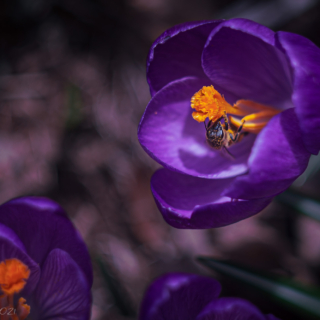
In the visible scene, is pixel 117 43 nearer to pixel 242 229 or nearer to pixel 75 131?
pixel 75 131

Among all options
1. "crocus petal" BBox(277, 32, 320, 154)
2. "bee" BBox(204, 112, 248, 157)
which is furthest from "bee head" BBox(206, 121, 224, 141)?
"crocus petal" BBox(277, 32, 320, 154)

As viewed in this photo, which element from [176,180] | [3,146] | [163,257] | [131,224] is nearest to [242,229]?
[163,257]

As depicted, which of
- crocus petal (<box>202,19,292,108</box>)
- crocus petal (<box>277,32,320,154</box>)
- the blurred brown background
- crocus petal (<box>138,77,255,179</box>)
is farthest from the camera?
the blurred brown background

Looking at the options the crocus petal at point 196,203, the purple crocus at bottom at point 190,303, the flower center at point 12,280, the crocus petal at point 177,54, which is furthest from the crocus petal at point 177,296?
the crocus petal at point 177,54

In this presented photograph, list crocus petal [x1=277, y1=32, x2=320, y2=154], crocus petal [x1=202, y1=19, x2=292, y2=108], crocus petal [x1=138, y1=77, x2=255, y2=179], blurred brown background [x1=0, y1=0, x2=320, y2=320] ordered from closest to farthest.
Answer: crocus petal [x1=277, y1=32, x2=320, y2=154] < crocus petal [x1=202, y1=19, x2=292, y2=108] < crocus petal [x1=138, y1=77, x2=255, y2=179] < blurred brown background [x1=0, y1=0, x2=320, y2=320]

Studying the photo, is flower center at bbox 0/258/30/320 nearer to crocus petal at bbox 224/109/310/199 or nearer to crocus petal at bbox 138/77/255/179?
crocus petal at bbox 138/77/255/179

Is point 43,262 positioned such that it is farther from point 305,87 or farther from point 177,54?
point 305,87
